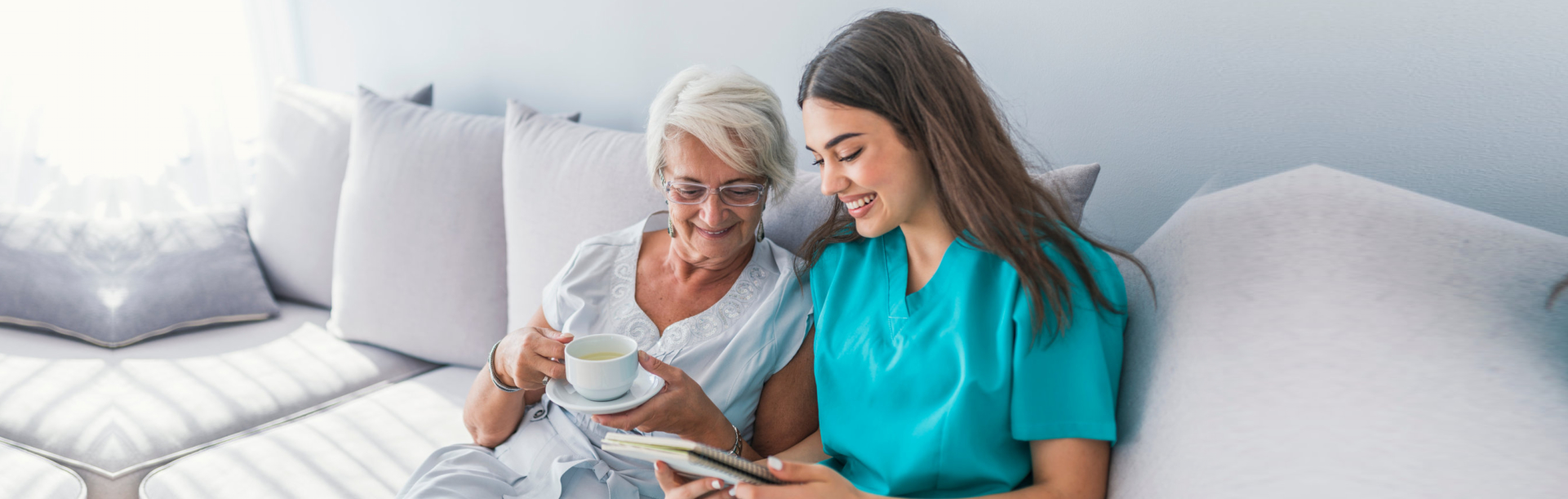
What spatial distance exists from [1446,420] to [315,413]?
1.93 meters

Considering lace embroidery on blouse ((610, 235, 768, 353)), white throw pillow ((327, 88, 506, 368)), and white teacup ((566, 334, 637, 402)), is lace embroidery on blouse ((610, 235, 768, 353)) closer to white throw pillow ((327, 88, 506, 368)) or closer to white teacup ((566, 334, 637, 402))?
white teacup ((566, 334, 637, 402))

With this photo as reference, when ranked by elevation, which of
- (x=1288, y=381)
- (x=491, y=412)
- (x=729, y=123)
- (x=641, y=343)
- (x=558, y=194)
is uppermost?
(x=729, y=123)

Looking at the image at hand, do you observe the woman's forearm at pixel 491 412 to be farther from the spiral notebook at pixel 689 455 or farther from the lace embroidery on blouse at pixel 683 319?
the spiral notebook at pixel 689 455

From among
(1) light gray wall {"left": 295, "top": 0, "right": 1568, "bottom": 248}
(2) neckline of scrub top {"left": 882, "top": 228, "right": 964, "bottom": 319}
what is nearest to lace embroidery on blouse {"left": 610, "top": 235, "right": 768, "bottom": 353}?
(2) neckline of scrub top {"left": 882, "top": 228, "right": 964, "bottom": 319}

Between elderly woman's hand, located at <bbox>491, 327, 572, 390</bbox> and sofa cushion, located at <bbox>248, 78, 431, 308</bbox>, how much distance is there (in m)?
1.35

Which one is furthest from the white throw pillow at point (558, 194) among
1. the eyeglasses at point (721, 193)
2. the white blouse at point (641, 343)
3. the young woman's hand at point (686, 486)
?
the young woman's hand at point (686, 486)

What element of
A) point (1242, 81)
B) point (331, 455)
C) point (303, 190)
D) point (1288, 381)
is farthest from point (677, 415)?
point (303, 190)

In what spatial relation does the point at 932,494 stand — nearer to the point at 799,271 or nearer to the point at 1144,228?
the point at 799,271

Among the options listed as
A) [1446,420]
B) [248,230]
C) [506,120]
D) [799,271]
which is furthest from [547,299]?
[248,230]

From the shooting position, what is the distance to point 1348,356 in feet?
2.66

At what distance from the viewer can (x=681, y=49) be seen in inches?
75.6

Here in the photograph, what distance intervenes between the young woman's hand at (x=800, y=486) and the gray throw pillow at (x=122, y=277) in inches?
75.5

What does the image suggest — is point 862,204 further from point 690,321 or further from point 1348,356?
point 1348,356

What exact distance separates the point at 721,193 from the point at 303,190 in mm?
1582
